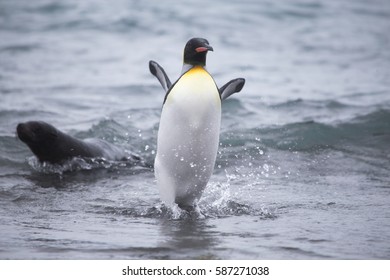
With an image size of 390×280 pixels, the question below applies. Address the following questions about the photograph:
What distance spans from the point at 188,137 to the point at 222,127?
14.4 ft

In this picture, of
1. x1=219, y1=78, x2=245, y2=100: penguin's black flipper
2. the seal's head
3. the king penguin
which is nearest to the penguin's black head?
the king penguin

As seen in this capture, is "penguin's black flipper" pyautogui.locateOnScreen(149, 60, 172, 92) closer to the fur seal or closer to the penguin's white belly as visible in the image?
the penguin's white belly

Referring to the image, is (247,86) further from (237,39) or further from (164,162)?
(164,162)

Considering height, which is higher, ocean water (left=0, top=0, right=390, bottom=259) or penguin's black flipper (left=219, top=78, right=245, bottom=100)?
penguin's black flipper (left=219, top=78, right=245, bottom=100)

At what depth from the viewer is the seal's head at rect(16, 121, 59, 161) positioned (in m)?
7.80

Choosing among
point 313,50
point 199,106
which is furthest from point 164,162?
point 313,50

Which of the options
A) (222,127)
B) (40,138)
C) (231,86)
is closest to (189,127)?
(231,86)

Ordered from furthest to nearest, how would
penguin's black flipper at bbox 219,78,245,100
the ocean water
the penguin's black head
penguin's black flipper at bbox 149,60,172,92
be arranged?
penguin's black flipper at bbox 149,60,172,92
penguin's black flipper at bbox 219,78,245,100
the penguin's black head
the ocean water

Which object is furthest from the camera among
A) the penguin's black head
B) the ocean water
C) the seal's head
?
the seal's head

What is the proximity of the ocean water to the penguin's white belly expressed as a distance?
0.83 feet

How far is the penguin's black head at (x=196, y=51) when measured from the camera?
17.7ft

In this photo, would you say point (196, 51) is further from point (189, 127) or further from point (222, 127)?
point (222, 127)

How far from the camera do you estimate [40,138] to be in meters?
7.87

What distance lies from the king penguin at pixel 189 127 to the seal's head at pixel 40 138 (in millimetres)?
2375
